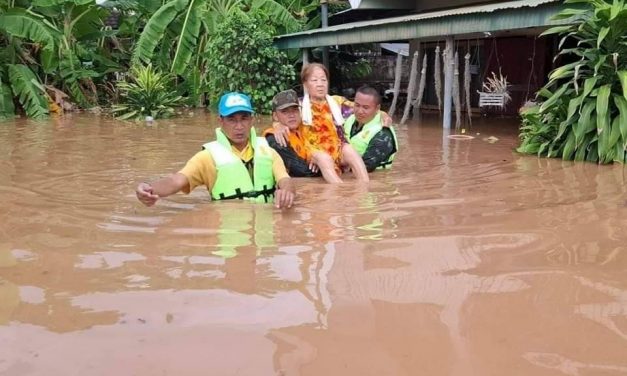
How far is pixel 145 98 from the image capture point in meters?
16.3

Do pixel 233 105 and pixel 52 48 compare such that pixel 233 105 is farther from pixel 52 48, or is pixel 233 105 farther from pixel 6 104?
pixel 6 104

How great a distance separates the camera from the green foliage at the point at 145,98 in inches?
642

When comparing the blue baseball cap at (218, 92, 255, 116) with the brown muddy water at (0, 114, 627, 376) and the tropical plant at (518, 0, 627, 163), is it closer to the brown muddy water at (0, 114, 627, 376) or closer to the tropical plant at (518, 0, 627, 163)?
the brown muddy water at (0, 114, 627, 376)

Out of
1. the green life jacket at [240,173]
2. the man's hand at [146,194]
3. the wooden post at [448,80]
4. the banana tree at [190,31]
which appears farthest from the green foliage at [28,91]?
the man's hand at [146,194]

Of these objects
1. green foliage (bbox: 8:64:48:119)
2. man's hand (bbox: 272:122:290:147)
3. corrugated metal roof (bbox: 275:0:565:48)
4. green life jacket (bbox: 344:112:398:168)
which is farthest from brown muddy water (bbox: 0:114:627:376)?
green foliage (bbox: 8:64:48:119)

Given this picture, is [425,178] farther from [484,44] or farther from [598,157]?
[484,44]

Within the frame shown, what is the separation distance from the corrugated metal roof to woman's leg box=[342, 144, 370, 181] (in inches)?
153

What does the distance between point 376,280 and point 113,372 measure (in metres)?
1.38

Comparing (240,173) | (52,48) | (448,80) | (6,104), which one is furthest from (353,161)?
(6,104)

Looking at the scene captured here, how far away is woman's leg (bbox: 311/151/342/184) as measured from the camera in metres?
6.31

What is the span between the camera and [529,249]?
12.4 ft

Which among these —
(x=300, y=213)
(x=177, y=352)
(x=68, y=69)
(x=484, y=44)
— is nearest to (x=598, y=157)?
(x=300, y=213)

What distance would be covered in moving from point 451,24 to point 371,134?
15.9 feet

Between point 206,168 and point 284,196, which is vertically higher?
point 206,168
